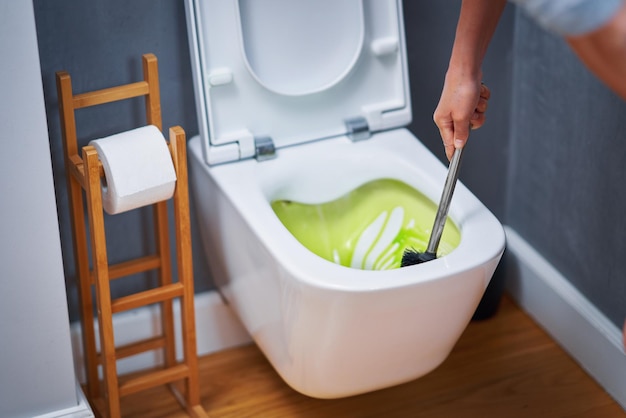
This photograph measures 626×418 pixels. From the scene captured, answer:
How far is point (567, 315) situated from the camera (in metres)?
1.86

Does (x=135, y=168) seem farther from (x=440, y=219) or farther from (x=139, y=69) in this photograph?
(x=440, y=219)

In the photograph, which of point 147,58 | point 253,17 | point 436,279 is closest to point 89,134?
point 147,58

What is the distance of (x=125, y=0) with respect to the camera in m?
1.56

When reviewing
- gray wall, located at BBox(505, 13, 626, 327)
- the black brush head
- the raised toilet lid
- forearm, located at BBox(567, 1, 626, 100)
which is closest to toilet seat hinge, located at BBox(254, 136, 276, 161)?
the raised toilet lid

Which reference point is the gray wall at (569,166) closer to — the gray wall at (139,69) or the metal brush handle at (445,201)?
the gray wall at (139,69)

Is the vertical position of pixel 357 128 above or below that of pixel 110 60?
below

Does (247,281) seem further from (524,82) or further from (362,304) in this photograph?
(524,82)

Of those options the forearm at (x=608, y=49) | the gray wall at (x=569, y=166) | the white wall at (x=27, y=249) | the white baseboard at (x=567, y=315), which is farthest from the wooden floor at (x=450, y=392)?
the forearm at (x=608, y=49)

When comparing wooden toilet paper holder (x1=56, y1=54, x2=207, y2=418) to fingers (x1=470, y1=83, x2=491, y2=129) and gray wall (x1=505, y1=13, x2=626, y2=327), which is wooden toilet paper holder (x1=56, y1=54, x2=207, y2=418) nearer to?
fingers (x1=470, y1=83, x2=491, y2=129)

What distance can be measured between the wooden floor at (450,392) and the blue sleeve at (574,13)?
1112 mm

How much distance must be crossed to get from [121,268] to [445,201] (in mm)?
580

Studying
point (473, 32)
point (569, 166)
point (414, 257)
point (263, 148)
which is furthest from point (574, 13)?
point (569, 166)

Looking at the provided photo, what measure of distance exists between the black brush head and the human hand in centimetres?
16

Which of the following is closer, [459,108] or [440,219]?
[459,108]
